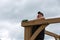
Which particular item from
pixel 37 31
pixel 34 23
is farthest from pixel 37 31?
pixel 34 23

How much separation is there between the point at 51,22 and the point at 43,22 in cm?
22

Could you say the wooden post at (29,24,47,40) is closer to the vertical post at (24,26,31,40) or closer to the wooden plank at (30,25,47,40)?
the wooden plank at (30,25,47,40)

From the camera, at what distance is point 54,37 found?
7516 millimetres

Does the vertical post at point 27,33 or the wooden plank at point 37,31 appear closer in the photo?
the wooden plank at point 37,31

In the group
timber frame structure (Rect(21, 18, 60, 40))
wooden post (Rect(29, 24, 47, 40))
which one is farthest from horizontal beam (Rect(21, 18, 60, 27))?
wooden post (Rect(29, 24, 47, 40))

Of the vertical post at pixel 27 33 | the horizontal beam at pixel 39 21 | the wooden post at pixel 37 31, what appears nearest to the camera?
the horizontal beam at pixel 39 21

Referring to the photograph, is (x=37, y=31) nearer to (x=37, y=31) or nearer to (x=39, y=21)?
(x=37, y=31)

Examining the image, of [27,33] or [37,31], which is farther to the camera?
[27,33]

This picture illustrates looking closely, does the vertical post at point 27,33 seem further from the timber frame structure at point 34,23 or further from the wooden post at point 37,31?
the wooden post at point 37,31

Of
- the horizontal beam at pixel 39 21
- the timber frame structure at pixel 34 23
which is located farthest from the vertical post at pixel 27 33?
the horizontal beam at pixel 39 21

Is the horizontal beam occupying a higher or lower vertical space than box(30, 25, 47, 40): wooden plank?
higher

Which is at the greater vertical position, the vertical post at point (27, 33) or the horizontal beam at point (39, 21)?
the horizontal beam at point (39, 21)

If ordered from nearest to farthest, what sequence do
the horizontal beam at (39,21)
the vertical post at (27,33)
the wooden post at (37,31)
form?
the horizontal beam at (39,21), the wooden post at (37,31), the vertical post at (27,33)

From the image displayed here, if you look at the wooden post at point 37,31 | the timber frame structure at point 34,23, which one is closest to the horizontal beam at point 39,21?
the timber frame structure at point 34,23
